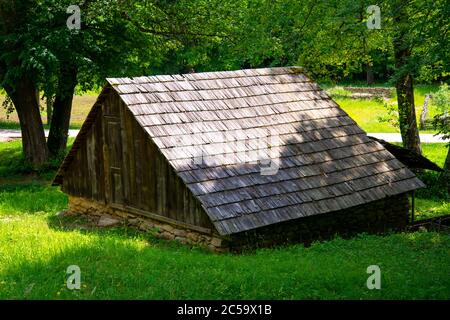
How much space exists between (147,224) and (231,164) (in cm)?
240

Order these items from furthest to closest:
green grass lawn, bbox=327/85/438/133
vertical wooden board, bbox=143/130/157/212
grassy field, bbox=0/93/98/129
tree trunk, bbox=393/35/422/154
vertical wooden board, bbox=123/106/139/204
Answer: grassy field, bbox=0/93/98/129 → green grass lawn, bbox=327/85/438/133 → tree trunk, bbox=393/35/422/154 → vertical wooden board, bbox=123/106/139/204 → vertical wooden board, bbox=143/130/157/212

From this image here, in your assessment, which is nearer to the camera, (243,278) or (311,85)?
(243,278)

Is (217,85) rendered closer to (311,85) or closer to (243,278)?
(311,85)

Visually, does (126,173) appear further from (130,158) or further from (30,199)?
(30,199)

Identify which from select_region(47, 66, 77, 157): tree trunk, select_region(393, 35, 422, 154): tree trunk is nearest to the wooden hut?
select_region(393, 35, 422, 154): tree trunk

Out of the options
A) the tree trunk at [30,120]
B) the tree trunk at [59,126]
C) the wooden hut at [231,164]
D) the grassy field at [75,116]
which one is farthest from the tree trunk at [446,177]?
the grassy field at [75,116]

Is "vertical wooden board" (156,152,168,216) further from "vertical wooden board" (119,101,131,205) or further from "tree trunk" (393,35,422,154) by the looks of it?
"tree trunk" (393,35,422,154)

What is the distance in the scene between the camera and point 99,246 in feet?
40.8

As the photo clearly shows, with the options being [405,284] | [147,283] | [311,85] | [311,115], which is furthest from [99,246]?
[311,85]

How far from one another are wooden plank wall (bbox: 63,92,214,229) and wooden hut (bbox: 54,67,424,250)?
2cm

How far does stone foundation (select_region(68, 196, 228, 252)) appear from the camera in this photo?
44.8ft
